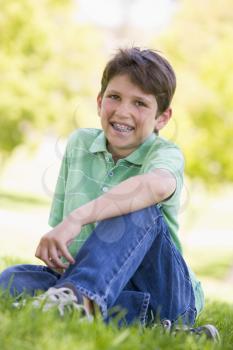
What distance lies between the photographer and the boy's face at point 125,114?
2.71 m

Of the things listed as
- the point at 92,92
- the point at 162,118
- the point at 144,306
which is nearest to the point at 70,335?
the point at 144,306

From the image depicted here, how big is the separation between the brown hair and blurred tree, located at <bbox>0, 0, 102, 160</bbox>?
1213cm

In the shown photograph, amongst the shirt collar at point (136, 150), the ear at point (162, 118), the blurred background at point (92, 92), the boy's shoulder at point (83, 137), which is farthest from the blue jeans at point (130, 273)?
the blurred background at point (92, 92)

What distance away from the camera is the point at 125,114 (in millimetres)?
2691

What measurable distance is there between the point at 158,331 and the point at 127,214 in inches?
16.0

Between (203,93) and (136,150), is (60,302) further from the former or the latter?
(203,93)

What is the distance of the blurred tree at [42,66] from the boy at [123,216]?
1221 cm

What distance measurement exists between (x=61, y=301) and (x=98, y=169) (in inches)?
38.4

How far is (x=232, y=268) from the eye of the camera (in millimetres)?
14117

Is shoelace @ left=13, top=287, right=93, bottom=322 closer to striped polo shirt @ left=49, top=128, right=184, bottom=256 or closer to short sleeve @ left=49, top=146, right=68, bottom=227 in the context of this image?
striped polo shirt @ left=49, top=128, right=184, bottom=256

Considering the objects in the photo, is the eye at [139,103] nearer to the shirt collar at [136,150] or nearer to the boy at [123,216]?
the boy at [123,216]

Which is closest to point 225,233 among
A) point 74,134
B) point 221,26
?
point 221,26

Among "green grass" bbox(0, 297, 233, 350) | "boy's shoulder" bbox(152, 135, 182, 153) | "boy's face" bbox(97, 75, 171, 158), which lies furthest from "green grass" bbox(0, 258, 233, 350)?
"boy's face" bbox(97, 75, 171, 158)

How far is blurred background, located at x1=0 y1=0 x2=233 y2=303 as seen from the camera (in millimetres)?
11914
